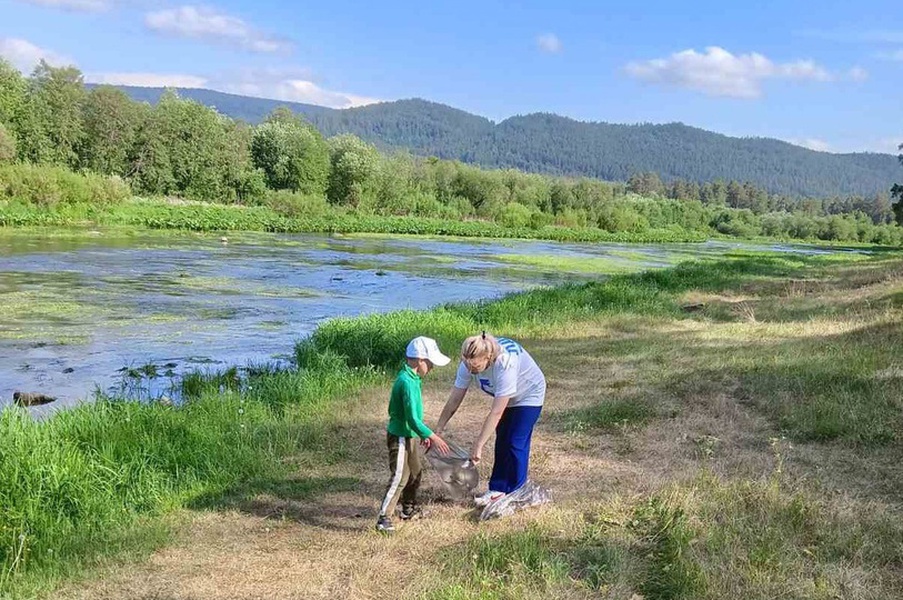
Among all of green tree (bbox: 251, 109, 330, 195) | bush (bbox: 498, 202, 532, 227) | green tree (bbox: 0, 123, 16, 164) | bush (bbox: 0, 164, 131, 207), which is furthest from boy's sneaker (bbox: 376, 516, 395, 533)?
bush (bbox: 498, 202, 532, 227)

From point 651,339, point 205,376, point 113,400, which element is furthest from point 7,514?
point 651,339

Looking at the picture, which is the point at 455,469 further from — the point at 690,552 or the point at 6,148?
the point at 6,148

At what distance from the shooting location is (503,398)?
5.14 m

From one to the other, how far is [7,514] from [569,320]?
467 inches

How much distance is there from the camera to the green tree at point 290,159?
75312 mm

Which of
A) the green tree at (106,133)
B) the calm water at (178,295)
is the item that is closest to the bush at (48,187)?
the calm water at (178,295)

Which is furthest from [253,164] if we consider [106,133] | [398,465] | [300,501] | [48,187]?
[398,465]

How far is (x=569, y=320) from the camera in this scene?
15.5 meters

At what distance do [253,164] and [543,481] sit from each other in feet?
245

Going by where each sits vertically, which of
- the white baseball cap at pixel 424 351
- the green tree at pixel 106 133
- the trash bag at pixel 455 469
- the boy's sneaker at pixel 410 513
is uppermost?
the green tree at pixel 106 133

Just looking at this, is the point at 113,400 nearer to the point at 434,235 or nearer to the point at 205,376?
the point at 205,376

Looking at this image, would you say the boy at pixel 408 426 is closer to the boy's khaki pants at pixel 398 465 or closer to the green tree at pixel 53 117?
the boy's khaki pants at pixel 398 465

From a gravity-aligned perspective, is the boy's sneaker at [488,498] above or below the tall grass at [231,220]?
below

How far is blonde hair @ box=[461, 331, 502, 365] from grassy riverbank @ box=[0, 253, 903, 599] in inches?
51.5
